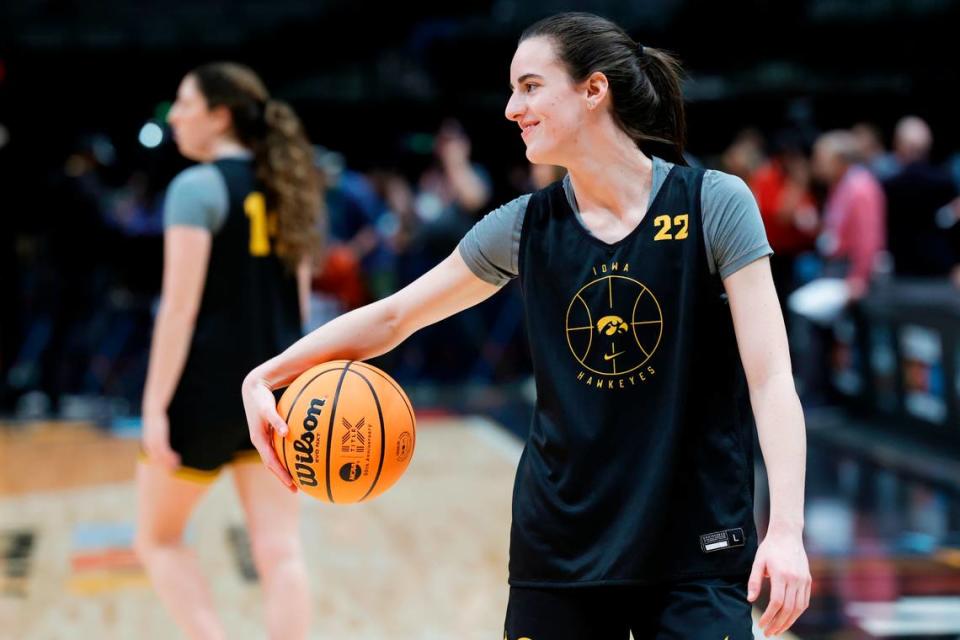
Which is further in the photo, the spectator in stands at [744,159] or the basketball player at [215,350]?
the spectator in stands at [744,159]

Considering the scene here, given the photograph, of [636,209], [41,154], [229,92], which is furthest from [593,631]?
[41,154]

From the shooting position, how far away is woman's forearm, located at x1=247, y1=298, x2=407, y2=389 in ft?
8.83

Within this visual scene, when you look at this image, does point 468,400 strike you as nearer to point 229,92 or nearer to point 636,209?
point 229,92

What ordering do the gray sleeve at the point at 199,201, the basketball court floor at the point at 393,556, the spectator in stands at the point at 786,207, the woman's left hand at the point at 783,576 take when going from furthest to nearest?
the spectator in stands at the point at 786,207, the basketball court floor at the point at 393,556, the gray sleeve at the point at 199,201, the woman's left hand at the point at 783,576

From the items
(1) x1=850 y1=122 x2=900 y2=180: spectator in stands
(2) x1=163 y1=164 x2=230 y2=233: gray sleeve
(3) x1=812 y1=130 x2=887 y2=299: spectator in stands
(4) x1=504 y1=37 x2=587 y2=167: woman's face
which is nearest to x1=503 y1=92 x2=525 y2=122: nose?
(4) x1=504 y1=37 x2=587 y2=167: woman's face

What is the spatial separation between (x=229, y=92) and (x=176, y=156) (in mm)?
7661

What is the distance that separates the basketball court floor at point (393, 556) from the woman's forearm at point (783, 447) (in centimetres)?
270

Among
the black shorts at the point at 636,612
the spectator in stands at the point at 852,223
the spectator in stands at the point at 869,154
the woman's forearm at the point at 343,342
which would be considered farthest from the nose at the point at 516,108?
the spectator in stands at the point at 869,154

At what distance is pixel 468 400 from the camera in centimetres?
1162

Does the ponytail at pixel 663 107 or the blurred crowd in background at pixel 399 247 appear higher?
the blurred crowd in background at pixel 399 247

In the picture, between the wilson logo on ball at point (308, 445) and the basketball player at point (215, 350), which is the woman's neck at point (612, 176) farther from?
the basketball player at point (215, 350)

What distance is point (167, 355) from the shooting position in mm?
3799

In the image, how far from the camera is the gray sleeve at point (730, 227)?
233 centimetres

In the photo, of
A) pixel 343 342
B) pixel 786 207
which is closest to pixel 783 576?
pixel 343 342
